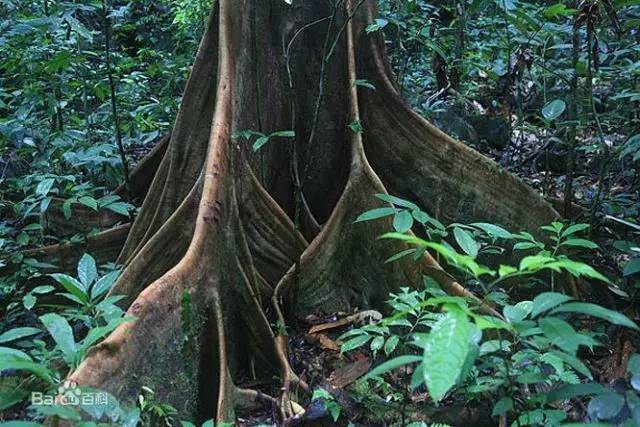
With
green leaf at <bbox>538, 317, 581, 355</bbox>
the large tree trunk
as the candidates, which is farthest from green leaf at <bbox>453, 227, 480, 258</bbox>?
the large tree trunk

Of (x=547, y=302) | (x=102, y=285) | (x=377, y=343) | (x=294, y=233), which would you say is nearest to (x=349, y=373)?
(x=377, y=343)

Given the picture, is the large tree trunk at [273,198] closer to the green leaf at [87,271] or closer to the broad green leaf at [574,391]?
the green leaf at [87,271]

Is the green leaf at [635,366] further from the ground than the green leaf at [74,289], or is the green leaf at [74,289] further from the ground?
the green leaf at [74,289]

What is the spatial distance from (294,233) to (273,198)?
2.50 ft

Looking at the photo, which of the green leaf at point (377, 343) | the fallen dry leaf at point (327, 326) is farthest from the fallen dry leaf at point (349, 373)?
the green leaf at point (377, 343)

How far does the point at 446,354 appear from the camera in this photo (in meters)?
1.26

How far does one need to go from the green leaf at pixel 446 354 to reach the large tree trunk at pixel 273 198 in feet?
6.13

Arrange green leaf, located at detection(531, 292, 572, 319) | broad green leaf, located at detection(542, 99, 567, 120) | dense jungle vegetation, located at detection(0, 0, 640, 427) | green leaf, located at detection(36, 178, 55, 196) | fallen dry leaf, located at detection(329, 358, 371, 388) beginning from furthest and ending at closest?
broad green leaf, located at detection(542, 99, 567, 120) < green leaf, located at detection(36, 178, 55, 196) < fallen dry leaf, located at detection(329, 358, 371, 388) < dense jungle vegetation, located at detection(0, 0, 640, 427) < green leaf, located at detection(531, 292, 572, 319)

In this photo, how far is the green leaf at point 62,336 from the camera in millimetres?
1909

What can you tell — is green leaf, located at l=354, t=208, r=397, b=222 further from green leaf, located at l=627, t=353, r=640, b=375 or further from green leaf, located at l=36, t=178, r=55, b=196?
green leaf, located at l=36, t=178, r=55, b=196

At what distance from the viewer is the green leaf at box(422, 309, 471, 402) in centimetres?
121

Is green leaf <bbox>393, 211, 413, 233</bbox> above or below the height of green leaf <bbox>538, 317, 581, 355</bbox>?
above

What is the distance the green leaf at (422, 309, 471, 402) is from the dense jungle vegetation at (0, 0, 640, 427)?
59cm

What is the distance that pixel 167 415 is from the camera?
275 cm
